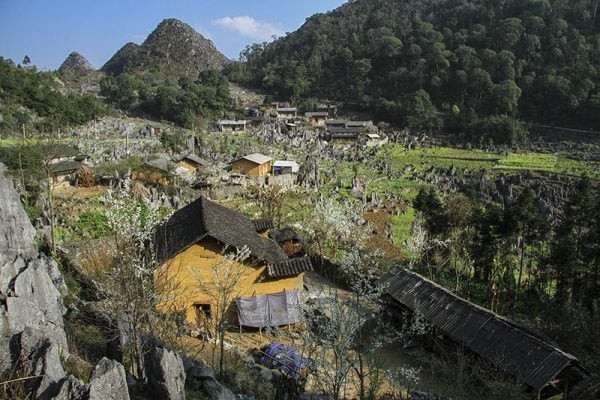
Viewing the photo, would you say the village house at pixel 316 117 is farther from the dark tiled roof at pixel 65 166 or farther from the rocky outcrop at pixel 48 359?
the rocky outcrop at pixel 48 359

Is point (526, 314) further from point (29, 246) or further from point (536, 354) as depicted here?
point (29, 246)

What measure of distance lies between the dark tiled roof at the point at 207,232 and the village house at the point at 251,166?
25.7 m

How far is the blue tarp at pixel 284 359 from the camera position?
12680 millimetres

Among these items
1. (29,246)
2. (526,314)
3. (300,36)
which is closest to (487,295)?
(526,314)

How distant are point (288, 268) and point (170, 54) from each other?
15013cm

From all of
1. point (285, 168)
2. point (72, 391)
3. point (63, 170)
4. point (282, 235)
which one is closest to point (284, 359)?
point (72, 391)

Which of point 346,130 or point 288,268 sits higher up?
point 346,130

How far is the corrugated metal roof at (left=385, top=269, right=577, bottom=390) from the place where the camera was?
12.0m

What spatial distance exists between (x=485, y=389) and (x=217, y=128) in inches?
2773

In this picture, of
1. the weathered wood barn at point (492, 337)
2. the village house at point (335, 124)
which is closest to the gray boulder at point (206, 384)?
the weathered wood barn at point (492, 337)

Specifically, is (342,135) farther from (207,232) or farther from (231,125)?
(207,232)

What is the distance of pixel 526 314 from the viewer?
19.4 metres

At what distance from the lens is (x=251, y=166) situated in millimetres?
45094

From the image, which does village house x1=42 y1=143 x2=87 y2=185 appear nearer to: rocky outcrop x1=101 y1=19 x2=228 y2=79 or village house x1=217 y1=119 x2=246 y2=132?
village house x1=217 y1=119 x2=246 y2=132
